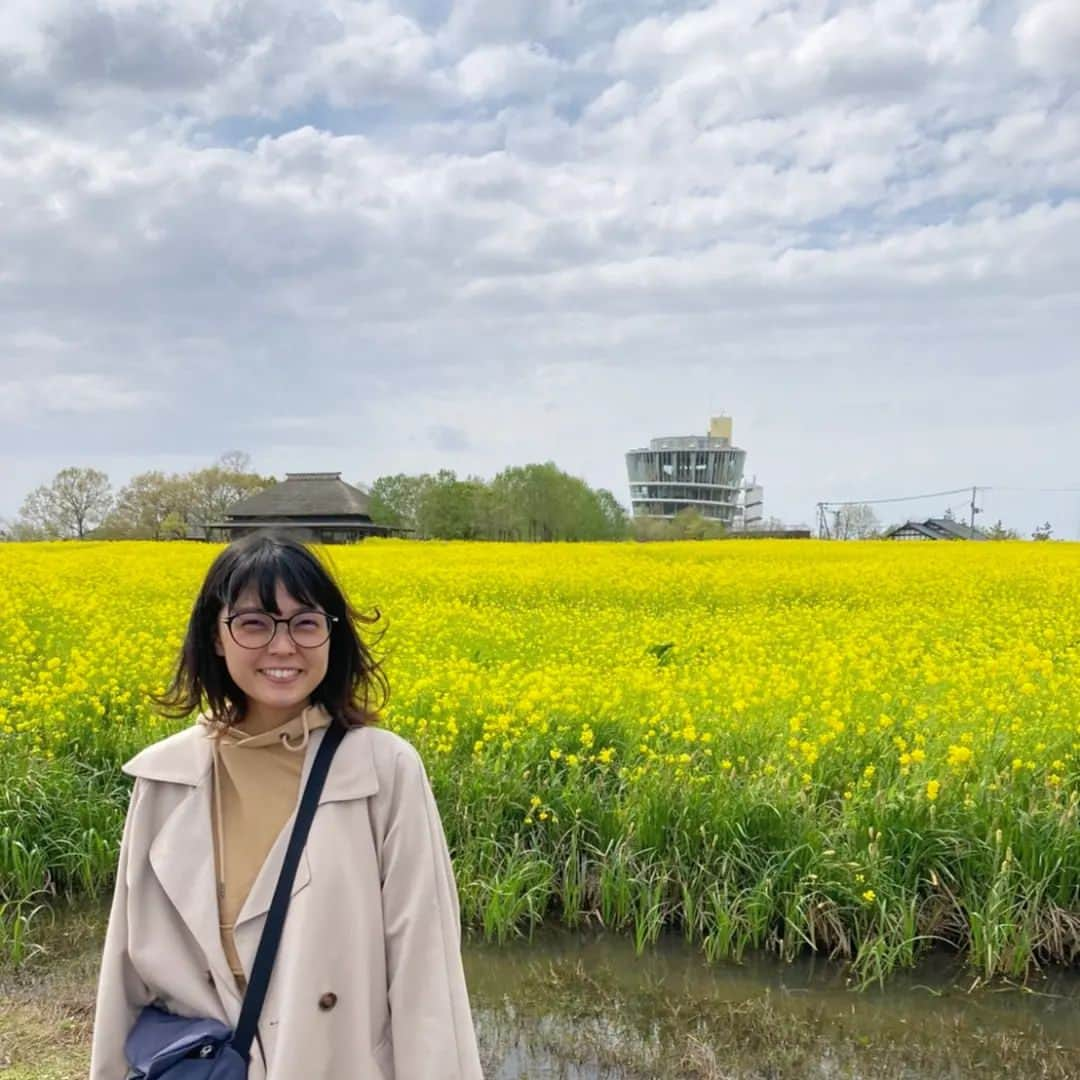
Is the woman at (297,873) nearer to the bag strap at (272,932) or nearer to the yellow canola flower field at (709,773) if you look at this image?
the bag strap at (272,932)


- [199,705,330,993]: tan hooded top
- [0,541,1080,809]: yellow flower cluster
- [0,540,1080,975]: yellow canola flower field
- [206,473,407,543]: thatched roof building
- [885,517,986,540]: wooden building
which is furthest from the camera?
[885,517,986,540]: wooden building

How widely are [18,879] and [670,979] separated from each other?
319 centimetres

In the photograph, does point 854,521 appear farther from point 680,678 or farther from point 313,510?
point 680,678

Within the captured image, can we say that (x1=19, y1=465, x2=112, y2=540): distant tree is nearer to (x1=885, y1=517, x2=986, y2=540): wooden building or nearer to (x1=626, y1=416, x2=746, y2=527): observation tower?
(x1=885, y1=517, x2=986, y2=540): wooden building

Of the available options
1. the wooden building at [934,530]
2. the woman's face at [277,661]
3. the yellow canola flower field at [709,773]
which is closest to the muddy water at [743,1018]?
the yellow canola flower field at [709,773]

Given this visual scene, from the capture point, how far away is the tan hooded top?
1.62m

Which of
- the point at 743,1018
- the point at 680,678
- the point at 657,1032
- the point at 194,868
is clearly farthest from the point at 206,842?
the point at 680,678

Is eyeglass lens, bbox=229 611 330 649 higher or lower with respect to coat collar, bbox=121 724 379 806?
higher

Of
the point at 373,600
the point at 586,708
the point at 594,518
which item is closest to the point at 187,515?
the point at 594,518

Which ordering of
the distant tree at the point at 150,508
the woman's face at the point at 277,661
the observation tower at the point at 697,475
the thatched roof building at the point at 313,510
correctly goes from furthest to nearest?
the observation tower at the point at 697,475 → the distant tree at the point at 150,508 → the thatched roof building at the point at 313,510 → the woman's face at the point at 277,661

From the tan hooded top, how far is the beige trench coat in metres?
0.03

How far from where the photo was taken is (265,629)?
1.74m

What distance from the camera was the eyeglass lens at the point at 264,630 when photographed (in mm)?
1735

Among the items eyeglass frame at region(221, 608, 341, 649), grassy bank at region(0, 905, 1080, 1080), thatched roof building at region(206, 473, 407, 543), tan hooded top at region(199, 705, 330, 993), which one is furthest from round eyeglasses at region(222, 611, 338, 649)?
thatched roof building at region(206, 473, 407, 543)
